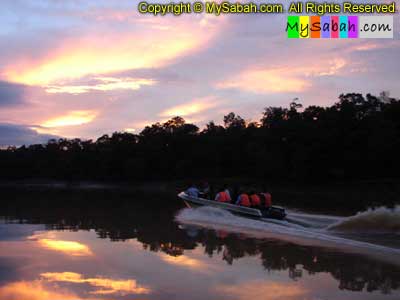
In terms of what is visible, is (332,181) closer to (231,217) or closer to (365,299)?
(231,217)

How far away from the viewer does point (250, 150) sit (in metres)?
64.4

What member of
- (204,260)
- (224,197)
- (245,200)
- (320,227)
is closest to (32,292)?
(204,260)

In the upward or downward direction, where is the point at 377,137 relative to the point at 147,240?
upward

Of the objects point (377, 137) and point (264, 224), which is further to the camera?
point (377, 137)

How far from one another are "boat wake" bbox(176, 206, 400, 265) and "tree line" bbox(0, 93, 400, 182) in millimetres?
37077

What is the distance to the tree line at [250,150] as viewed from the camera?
179 ft

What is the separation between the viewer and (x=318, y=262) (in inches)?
403

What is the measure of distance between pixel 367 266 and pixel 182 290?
3918 mm

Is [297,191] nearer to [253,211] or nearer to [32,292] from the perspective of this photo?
[253,211]

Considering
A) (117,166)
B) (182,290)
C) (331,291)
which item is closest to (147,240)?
(182,290)

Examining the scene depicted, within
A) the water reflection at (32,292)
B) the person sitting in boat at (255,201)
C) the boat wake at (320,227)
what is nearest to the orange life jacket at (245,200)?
the person sitting in boat at (255,201)

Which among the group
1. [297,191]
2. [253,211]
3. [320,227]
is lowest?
[320,227]

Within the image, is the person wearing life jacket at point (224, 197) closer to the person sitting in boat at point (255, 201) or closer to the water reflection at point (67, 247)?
the person sitting in boat at point (255, 201)

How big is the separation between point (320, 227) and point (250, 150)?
4835cm
